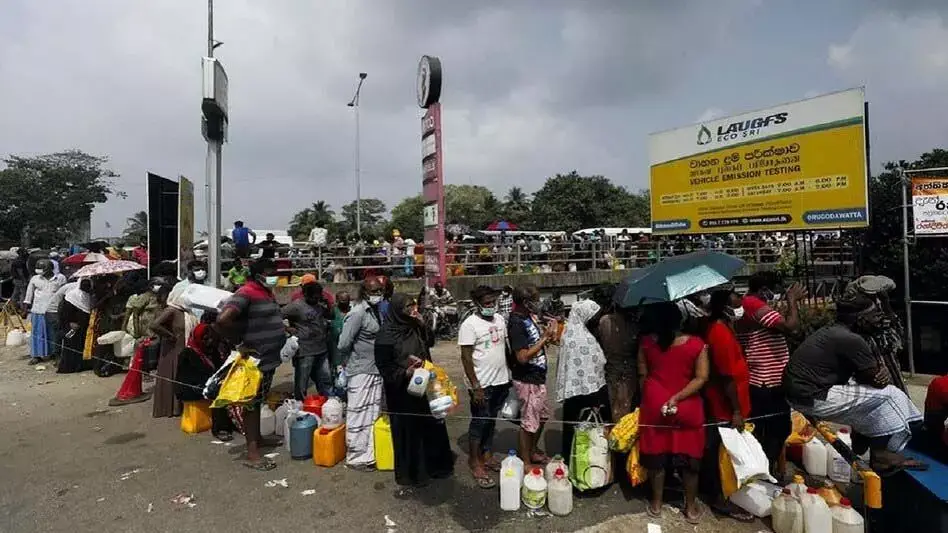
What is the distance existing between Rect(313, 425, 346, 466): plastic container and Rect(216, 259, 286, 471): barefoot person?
39 centimetres

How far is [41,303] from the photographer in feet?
31.2

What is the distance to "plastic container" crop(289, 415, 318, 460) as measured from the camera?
5059 mm

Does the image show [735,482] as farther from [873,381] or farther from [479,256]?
[479,256]

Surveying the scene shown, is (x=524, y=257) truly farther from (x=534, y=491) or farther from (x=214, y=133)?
(x=534, y=491)

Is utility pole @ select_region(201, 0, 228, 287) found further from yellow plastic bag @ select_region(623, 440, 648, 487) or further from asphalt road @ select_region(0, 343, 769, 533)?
yellow plastic bag @ select_region(623, 440, 648, 487)

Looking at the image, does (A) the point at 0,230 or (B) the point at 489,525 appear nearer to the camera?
(B) the point at 489,525

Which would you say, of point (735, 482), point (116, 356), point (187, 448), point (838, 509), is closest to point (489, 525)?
point (735, 482)

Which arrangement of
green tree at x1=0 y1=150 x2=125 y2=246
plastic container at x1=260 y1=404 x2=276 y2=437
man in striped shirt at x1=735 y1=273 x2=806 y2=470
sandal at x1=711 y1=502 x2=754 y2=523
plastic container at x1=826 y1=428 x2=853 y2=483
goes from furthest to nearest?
1. green tree at x1=0 y1=150 x2=125 y2=246
2. plastic container at x1=260 y1=404 x2=276 y2=437
3. plastic container at x1=826 y1=428 x2=853 y2=483
4. man in striped shirt at x1=735 y1=273 x2=806 y2=470
5. sandal at x1=711 y1=502 x2=754 y2=523

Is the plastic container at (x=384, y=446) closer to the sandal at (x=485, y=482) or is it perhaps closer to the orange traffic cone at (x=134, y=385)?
the sandal at (x=485, y=482)

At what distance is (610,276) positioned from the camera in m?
16.3

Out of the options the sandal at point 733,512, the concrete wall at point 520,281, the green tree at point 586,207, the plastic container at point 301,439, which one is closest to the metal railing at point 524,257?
the concrete wall at point 520,281

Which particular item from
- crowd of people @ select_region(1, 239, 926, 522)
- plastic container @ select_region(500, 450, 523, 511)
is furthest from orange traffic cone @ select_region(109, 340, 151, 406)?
plastic container @ select_region(500, 450, 523, 511)

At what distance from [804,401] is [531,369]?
1.89 m

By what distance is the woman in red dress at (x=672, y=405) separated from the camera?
3713 mm
